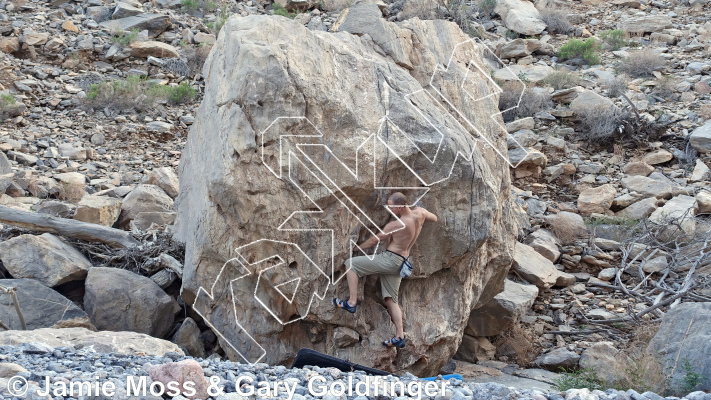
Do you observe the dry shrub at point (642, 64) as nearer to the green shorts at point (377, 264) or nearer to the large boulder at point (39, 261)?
the green shorts at point (377, 264)

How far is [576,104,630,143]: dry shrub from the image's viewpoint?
10.3 meters

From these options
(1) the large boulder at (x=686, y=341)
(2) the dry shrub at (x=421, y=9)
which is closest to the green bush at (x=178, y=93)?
(2) the dry shrub at (x=421, y=9)

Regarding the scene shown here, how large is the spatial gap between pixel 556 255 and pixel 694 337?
10.6 ft

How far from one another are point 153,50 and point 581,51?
328 inches

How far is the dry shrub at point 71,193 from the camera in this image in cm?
830

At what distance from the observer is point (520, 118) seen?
1101 centimetres

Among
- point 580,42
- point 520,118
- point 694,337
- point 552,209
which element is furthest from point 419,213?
point 580,42

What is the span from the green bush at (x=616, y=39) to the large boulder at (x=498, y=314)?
829 cm

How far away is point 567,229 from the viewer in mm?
8328

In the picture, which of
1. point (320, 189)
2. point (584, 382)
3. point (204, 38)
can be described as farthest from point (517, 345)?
point (204, 38)

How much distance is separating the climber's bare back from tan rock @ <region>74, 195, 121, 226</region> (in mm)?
3784

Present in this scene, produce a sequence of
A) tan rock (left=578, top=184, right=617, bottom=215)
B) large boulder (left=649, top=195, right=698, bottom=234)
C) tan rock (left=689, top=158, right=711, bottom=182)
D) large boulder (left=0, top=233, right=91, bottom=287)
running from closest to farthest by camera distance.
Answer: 1. large boulder (left=0, top=233, right=91, bottom=287)
2. large boulder (left=649, top=195, right=698, bottom=234)
3. tan rock (left=578, top=184, right=617, bottom=215)
4. tan rock (left=689, top=158, right=711, bottom=182)

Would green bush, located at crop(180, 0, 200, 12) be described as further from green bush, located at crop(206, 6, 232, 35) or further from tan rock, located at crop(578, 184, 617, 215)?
tan rock, located at crop(578, 184, 617, 215)

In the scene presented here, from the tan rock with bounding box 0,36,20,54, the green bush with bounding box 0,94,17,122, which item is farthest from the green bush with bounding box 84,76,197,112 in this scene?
the tan rock with bounding box 0,36,20,54
